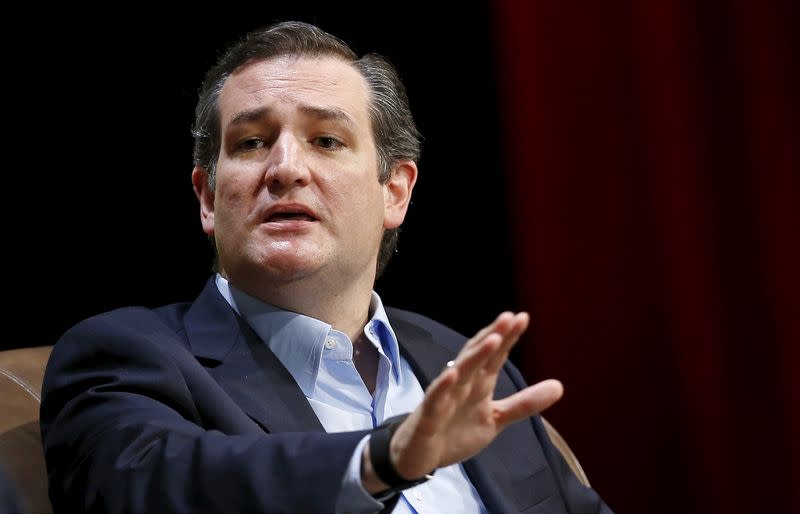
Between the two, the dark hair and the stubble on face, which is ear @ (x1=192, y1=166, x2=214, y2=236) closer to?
the dark hair

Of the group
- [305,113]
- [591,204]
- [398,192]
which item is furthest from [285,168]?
[591,204]

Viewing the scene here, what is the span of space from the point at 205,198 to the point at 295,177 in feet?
1.04

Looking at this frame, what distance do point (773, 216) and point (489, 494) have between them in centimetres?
117

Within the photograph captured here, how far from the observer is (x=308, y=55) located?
1.80 meters

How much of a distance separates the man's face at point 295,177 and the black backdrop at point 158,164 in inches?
19.1

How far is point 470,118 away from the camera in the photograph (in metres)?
2.50

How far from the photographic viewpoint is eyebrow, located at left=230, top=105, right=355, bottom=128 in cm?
170

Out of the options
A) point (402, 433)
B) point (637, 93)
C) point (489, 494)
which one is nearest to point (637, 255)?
point (637, 93)

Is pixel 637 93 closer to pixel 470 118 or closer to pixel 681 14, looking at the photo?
pixel 681 14

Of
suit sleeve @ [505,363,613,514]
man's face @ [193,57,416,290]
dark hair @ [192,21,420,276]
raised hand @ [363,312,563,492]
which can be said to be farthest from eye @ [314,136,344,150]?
raised hand @ [363,312,563,492]

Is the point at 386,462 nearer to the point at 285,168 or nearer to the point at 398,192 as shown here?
the point at 285,168

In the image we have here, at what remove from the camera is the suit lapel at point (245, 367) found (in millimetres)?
1434

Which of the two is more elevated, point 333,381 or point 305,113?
point 305,113

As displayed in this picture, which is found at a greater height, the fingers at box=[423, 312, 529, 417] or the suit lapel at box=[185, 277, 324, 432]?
the fingers at box=[423, 312, 529, 417]
